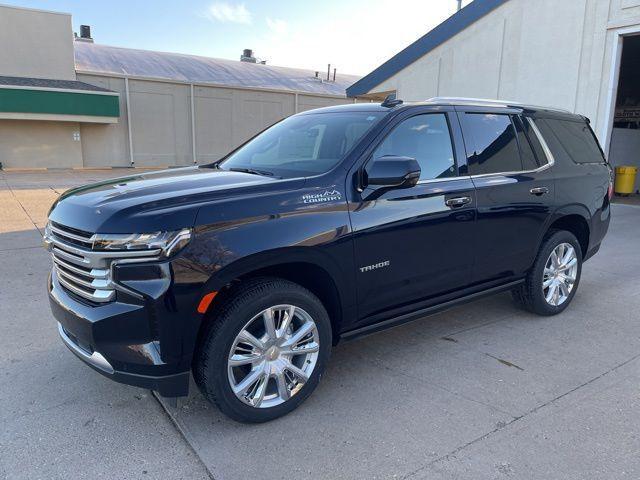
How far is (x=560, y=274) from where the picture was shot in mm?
4895

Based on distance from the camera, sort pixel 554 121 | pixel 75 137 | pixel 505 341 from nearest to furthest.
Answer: pixel 505 341 → pixel 554 121 → pixel 75 137

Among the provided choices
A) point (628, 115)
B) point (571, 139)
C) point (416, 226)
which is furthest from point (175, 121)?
point (416, 226)

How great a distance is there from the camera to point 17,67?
21969mm

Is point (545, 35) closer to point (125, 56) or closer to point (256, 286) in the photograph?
point (256, 286)

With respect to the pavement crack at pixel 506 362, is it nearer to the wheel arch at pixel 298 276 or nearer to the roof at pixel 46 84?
the wheel arch at pixel 298 276

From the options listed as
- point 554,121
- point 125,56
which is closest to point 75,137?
point 125,56

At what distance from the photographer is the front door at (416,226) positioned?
3289mm

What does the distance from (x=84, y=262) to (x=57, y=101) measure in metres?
22.2

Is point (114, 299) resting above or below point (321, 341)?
above

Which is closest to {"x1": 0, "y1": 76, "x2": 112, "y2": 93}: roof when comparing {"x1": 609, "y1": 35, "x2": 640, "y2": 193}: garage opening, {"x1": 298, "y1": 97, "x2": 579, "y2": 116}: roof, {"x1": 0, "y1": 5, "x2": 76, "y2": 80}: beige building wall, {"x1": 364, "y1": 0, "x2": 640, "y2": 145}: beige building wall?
{"x1": 0, "y1": 5, "x2": 76, "y2": 80}: beige building wall

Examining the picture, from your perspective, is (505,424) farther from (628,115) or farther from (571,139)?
(628,115)

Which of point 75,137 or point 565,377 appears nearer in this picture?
point 565,377

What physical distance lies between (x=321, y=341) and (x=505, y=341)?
195 centimetres

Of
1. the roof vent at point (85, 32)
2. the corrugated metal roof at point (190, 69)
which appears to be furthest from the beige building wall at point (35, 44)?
the roof vent at point (85, 32)
